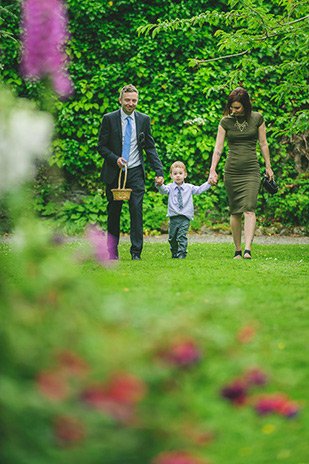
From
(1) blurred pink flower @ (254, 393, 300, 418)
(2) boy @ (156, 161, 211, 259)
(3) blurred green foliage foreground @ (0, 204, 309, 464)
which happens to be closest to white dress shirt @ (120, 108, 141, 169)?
(2) boy @ (156, 161, 211, 259)

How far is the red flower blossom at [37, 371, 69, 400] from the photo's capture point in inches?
45.3

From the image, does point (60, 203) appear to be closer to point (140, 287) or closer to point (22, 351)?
point (140, 287)

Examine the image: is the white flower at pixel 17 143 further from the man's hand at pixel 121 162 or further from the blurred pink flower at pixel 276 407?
the man's hand at pixel 121 162

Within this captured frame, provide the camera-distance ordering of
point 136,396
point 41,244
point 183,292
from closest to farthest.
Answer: point 136,396, point 41,244, point 183,292

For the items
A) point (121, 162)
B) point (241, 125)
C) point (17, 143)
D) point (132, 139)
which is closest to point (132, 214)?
point (121, 162)

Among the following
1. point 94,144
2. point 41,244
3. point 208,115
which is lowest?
point 41,244

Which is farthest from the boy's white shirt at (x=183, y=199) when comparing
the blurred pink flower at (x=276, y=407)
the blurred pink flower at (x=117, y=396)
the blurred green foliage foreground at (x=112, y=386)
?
the blurred pink flower at (x=117, y=396)

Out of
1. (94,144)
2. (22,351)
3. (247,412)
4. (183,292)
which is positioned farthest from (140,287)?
(94,144)

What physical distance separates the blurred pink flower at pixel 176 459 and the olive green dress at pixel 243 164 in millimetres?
5635

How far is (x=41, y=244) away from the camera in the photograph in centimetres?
154

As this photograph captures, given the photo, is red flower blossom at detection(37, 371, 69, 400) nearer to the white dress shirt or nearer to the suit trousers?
the suit trousers

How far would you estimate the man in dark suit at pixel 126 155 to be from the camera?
667cm

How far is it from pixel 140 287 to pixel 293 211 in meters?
7.18

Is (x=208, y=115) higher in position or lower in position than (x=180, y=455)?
higher
